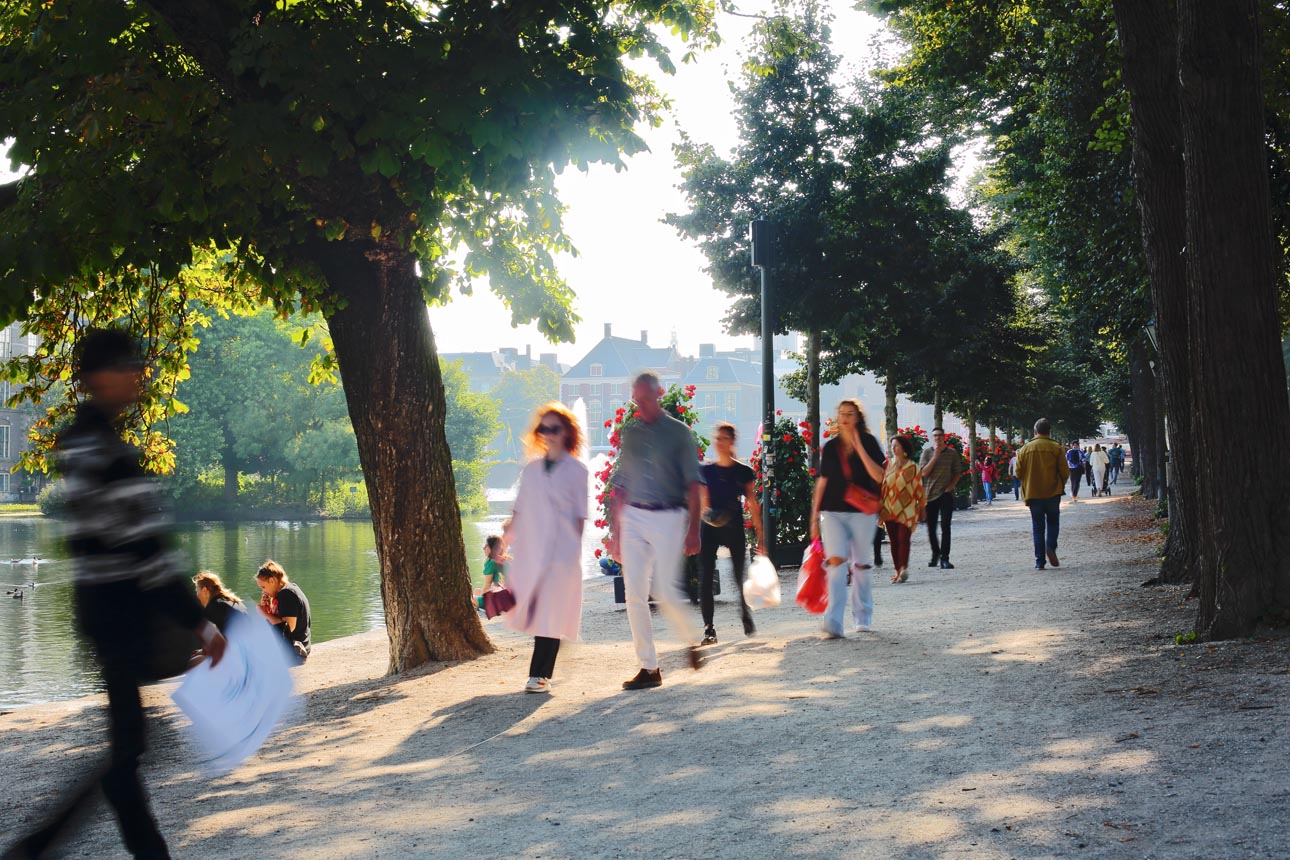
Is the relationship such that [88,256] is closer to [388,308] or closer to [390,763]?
[388,308]

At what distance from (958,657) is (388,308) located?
5.25m

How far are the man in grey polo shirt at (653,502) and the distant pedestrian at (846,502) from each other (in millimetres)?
1953

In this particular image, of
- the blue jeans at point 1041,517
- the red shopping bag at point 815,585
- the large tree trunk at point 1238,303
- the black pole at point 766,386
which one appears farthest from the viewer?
the black pole at point 766,386

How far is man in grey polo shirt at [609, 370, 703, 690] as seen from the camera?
820 centimetres

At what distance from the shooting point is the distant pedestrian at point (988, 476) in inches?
1639

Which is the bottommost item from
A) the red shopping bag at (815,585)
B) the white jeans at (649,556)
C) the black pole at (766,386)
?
the red shopping bag at (815,585)

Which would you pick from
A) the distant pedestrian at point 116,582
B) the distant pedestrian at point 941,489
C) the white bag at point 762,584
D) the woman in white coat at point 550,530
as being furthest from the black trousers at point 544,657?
the distant pedestrian at point 941,489

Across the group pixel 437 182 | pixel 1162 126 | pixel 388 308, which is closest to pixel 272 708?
pixel 437 182

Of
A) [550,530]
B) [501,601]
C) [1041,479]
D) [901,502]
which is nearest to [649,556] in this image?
[550,530]

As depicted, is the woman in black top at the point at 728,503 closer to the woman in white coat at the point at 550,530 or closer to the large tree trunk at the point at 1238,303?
the woman in white coat at the point at 550,530

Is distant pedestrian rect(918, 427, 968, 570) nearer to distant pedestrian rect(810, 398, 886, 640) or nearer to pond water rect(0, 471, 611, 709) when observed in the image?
distant pedestrian rect(810, 398, 886, 640)

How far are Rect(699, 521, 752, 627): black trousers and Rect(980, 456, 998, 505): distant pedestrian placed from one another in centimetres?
3198

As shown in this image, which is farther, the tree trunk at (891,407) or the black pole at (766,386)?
the tree trunk at (891,407)

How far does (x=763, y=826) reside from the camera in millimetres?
4930
